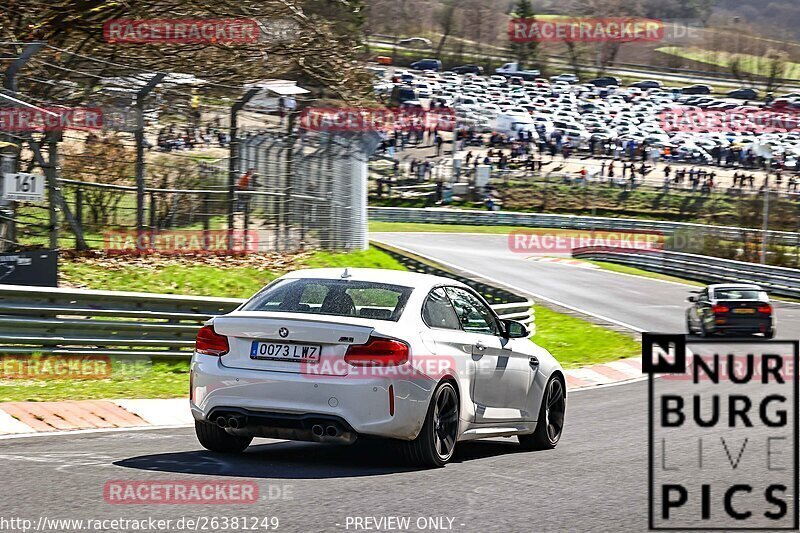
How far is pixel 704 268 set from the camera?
4072 centimetres

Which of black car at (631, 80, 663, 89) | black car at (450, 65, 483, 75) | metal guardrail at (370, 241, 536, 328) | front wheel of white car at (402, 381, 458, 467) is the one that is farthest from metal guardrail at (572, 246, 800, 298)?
black car at (631, 80, 663, 89)

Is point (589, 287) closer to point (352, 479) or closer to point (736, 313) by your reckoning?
point (736, 313)

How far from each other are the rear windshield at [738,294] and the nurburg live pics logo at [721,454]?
8.65m

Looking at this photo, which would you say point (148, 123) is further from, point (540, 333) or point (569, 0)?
point (569, 0)

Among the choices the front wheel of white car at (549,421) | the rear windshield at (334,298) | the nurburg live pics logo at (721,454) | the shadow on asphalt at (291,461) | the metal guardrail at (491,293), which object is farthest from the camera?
the metal guardrail at (491,293)

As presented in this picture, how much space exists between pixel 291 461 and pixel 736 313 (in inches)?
717

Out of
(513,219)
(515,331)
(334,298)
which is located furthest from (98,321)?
(513,219)

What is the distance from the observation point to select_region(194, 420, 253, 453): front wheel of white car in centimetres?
804

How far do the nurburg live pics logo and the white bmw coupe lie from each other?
1.36m

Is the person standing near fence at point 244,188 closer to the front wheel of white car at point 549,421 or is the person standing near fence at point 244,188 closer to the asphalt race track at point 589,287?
the asphalt race track at point 589,287

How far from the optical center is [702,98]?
3713 inches

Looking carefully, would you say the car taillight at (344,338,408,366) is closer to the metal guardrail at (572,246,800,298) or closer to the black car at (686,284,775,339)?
the black car at (686,284,775,339)

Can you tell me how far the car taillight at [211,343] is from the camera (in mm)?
7750

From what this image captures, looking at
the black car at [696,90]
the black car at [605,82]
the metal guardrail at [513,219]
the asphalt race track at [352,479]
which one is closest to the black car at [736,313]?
the asphalt race track at [352,479]
